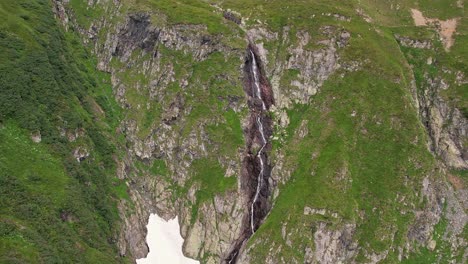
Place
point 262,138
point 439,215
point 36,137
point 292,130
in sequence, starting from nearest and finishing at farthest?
1. point 36,137
2. point 439,215
3. point 292,130
4. point 262,138

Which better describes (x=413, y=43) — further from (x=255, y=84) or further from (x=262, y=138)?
(x=262, y=138)

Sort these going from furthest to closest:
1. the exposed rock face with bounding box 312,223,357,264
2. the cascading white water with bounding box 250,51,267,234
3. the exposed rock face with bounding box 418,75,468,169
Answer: the exposed rock face with bounding box 418,75,468,169 < the cascading white water with bounding box 250,51,267,234 < the exposed rock face with bounding box 312,223,357,264

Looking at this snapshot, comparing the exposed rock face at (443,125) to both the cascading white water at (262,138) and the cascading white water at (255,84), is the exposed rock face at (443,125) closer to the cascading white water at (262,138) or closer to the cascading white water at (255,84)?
the cascading white water at (262,138)

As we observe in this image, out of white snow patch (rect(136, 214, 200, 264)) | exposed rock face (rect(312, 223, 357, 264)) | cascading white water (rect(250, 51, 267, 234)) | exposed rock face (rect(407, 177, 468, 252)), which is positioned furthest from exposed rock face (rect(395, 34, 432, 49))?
white snow patch (rect(136, 214, 200, 264))

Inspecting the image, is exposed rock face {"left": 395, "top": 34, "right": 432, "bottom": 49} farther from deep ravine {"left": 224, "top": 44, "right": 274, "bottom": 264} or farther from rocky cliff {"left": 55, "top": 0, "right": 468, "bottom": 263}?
deep ravine {"left": 224, "top": 44, "right": 274, "bottom": 264}

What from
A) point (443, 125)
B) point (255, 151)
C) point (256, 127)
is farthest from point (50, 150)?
point (443, 125)
